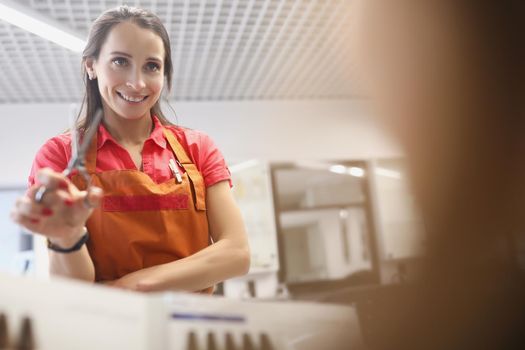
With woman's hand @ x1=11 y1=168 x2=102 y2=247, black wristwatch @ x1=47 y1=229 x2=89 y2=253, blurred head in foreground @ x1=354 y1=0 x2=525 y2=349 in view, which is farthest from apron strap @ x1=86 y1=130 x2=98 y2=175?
blurred head in foreground @ x1=354 y1=0 x2=525 y2=349

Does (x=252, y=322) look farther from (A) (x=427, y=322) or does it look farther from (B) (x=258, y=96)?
(B) (x=258, y=96)

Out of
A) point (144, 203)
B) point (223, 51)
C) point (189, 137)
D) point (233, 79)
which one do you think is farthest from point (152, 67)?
point (233, 79)

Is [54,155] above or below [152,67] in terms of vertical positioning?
below

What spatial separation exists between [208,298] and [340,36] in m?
3.70

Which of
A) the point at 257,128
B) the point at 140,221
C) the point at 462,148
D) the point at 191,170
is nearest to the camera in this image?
the point at 462,148

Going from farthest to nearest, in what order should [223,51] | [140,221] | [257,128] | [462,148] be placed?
[257,128]
[223,51]
[140,221]
[462,148]

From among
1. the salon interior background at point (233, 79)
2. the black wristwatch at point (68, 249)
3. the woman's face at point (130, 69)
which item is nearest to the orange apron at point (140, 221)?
the woman's face at point (130, 69)

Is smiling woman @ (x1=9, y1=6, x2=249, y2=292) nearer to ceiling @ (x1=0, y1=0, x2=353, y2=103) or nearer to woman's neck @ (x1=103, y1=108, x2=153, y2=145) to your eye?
woman's neck @ (x1=103, y1=108, x2=153, y2=145)

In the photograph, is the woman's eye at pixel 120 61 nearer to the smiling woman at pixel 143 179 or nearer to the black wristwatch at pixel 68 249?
the smiling woman at pixel 143 179

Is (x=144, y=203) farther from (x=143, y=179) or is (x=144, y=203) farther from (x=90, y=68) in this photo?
(x=90, y=68)

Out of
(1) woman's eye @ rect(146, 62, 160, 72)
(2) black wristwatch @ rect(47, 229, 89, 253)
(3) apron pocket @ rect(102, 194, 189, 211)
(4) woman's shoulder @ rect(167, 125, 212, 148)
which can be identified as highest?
(1) woman's eye @ rect(146, 62, 160, 72)

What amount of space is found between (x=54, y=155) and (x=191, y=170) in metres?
0.29

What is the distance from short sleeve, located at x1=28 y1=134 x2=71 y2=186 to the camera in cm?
109

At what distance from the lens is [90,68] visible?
46.9 inches
